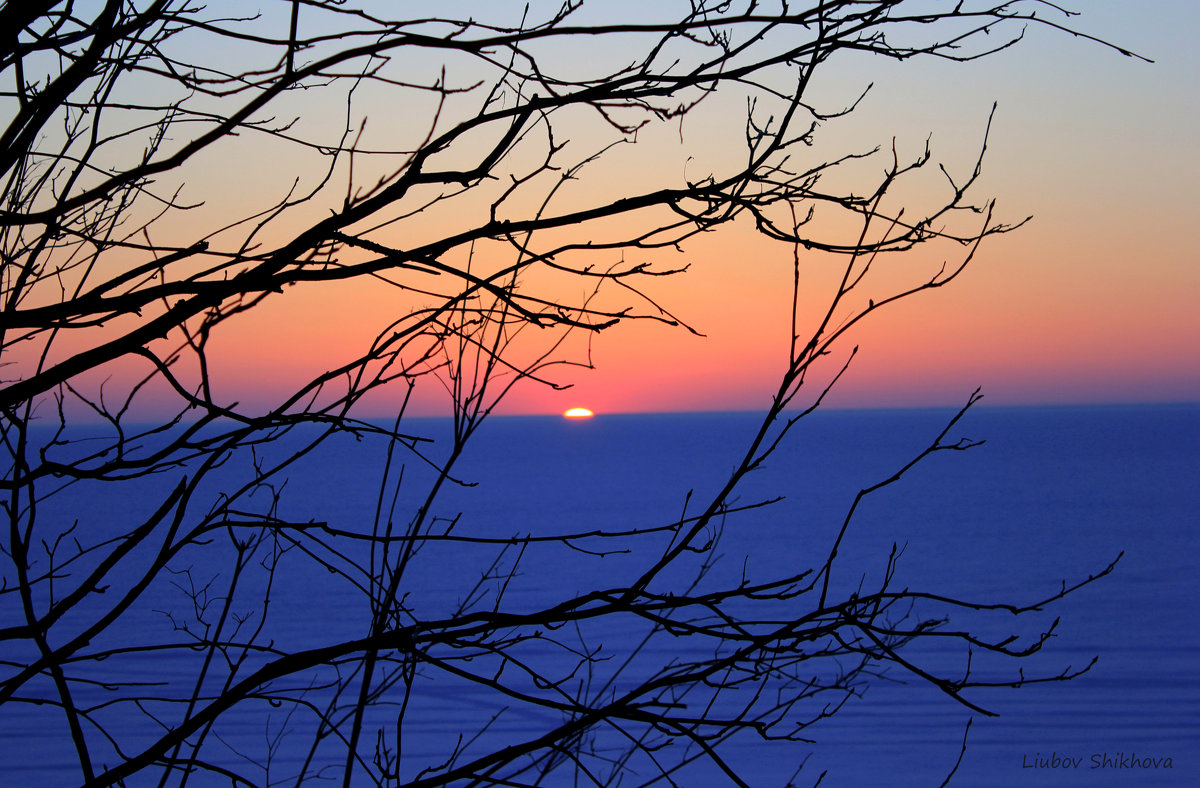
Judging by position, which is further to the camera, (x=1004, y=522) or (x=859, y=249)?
(x=1004, y=522)

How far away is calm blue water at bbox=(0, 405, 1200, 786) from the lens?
9.23m

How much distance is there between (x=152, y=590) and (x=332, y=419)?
17885 mm

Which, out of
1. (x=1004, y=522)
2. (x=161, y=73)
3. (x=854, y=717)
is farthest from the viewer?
(x=1004, y=522)

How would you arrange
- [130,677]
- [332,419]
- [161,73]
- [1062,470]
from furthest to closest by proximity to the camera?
[1062,470] < [130,677] < [161,73] < [332,419]

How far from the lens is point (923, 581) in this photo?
17.8 m

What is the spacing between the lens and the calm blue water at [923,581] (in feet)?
30.3

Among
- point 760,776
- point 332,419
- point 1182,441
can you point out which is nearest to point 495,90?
point 332,419

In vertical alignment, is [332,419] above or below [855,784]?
above

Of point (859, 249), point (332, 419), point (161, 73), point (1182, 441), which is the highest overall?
point (161, 73)

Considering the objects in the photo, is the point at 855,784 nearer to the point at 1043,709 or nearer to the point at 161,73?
the point at 1043,709

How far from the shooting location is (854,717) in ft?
33.7

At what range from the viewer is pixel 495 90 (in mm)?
1210

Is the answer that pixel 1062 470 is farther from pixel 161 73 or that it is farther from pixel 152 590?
pixel 161 73

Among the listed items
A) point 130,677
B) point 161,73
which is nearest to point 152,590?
point 130,677
